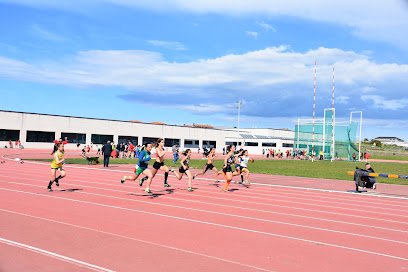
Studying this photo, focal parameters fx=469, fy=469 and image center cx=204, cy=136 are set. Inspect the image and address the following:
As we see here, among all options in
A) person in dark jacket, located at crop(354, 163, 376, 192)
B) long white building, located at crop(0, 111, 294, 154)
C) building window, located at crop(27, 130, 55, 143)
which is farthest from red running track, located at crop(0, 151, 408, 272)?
building window, located at crop(27, 130, 55, 143)

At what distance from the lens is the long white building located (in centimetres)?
5844

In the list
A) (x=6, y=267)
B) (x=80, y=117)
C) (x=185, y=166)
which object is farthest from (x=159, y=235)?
(x=80, y=117)

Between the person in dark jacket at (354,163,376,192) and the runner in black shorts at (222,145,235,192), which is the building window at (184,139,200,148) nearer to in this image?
the person in dark jacket at (354,163,376,192)

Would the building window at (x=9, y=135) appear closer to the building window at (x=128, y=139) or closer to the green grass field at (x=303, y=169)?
the building window at (x=128, y=139)

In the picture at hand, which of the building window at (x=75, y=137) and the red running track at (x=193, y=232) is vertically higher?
the building window at (x=75, y=137)

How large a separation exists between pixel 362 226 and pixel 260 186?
9.48 m

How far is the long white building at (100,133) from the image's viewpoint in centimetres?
5844

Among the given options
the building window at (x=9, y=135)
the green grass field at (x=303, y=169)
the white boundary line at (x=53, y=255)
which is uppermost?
the building window at (x=9, y=135)

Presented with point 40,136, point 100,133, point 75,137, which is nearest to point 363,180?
point 40,136

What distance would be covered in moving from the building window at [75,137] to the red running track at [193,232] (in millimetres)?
49336

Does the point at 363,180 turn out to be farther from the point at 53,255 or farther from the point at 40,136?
the point at 40,136

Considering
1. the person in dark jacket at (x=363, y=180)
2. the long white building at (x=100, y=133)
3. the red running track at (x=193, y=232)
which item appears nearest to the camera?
the red running track at (x=193, y=232)

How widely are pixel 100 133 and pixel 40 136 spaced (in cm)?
918

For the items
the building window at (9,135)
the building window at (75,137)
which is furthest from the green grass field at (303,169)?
the building window at (75,137)
